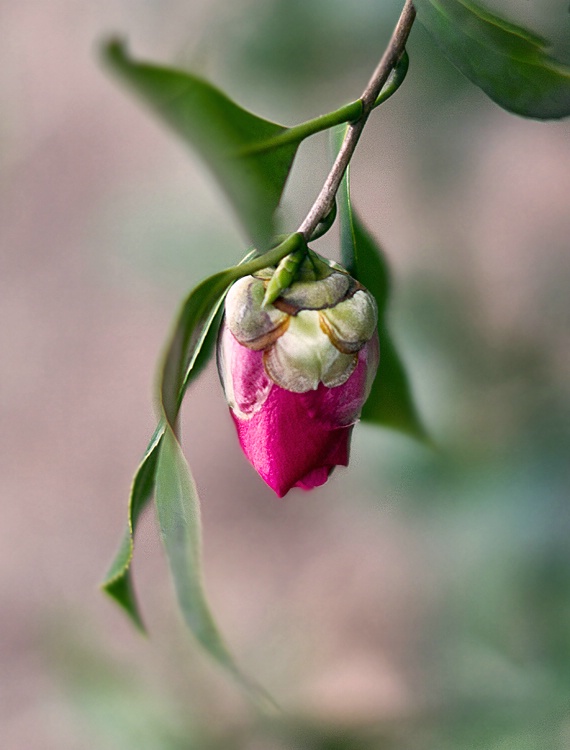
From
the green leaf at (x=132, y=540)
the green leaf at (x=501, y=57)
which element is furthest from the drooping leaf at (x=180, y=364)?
the green leaf at (x=501, y=57)

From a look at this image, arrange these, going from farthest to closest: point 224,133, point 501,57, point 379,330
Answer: point 379,330 → point 501,57 → point 224,133

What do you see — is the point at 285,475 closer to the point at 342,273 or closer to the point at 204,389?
the point at 342,273

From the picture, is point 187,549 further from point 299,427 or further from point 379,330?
point 379,330

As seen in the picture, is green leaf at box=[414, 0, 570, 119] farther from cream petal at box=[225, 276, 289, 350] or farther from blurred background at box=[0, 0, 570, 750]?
cream petal at box=[225, 276, 289, 350]

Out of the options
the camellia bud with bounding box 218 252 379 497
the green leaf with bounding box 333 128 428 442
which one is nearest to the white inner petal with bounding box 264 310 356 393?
the camellia bud with bounding box 218 252 379 497

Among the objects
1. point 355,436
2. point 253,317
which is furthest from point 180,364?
point 355,436

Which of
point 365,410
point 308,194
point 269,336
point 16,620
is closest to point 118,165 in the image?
point 16,620

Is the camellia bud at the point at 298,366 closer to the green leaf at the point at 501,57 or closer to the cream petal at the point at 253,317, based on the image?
the cream petal at the point at 253,317
